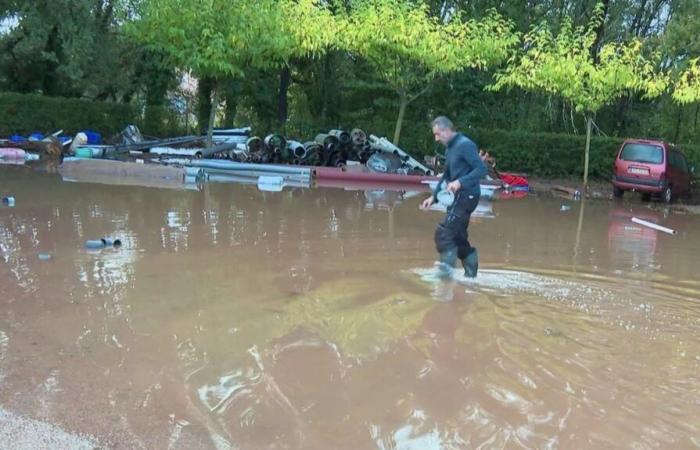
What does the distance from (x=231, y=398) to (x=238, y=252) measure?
4356mm

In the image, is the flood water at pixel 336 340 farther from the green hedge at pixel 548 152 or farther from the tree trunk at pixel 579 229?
the green hedge at pixel 548 152

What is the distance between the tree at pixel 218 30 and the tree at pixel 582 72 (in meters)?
6.53

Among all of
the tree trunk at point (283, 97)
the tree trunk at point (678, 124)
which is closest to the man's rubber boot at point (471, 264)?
the tree trunk at point (283, 97)

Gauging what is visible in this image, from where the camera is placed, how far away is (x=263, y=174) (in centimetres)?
1872

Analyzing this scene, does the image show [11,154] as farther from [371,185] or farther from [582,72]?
[582,72]

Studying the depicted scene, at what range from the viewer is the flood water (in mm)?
4000

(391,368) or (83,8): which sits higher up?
(83,8)

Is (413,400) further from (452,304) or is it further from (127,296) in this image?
(127,296)

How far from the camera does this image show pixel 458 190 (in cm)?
723

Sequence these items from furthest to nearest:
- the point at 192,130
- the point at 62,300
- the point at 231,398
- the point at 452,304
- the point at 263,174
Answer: the point at 192,130 → the point at 263,174 → the point at 452,304 → the point at 62,300 → the point at 231,398

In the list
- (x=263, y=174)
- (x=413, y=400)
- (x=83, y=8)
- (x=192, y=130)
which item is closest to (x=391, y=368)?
(x=413, y=400)

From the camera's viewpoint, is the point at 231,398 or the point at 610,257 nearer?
the point at 231,398

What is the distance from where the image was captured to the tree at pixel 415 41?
2012 cm

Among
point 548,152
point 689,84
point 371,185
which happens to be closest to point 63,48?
point 371,185
